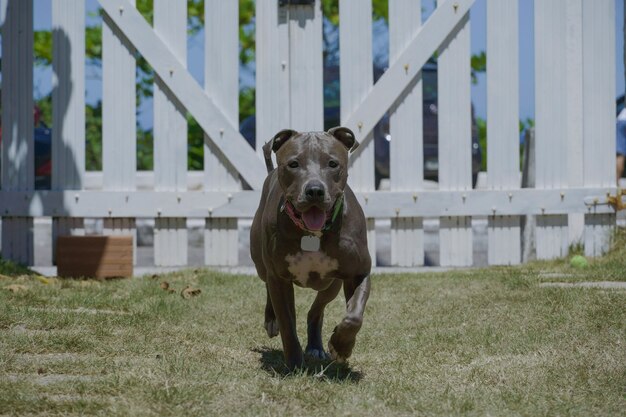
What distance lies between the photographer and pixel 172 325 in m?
5.48

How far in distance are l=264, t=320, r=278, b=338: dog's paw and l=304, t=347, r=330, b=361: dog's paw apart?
0.24m

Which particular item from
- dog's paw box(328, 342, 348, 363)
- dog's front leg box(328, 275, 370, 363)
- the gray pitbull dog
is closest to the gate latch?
the gray pitbull dog

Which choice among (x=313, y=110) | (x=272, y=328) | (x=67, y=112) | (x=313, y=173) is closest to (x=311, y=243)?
(x=313, y=173)

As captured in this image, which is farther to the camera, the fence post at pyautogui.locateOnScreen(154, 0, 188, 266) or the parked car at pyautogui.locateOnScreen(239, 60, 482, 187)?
the parked car at pyautogui.locateOnScreen(239, 60, 482, 187)

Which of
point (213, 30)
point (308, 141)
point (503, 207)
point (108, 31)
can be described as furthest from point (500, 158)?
point (308, 141)

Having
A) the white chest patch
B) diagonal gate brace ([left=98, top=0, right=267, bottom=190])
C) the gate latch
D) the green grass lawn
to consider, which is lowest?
the green grass lawn

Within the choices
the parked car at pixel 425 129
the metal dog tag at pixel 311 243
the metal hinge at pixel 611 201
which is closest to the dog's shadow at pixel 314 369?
the metal dog tag at pixel 311 243

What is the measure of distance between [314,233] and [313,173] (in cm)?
30

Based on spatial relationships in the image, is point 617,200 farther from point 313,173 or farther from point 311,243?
point 313,173

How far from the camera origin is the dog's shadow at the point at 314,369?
415cm

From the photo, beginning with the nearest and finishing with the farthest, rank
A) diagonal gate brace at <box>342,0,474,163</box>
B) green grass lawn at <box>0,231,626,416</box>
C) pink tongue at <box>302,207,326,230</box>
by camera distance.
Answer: green grass lawn at <box>0,231,626,416</box>
pink tongue at <box>302,207,326,230</box>
diagonal gate brace at <box>342,0,474,163</box>

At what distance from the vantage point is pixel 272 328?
→ 16.7ft

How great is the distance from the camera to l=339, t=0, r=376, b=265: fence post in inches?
319

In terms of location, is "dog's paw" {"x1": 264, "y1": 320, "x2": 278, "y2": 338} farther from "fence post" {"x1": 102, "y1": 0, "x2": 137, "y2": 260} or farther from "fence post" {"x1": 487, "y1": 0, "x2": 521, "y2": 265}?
"fence post" {"x1": 487, "y1": 0, "x2": 521, "y2": 265}
